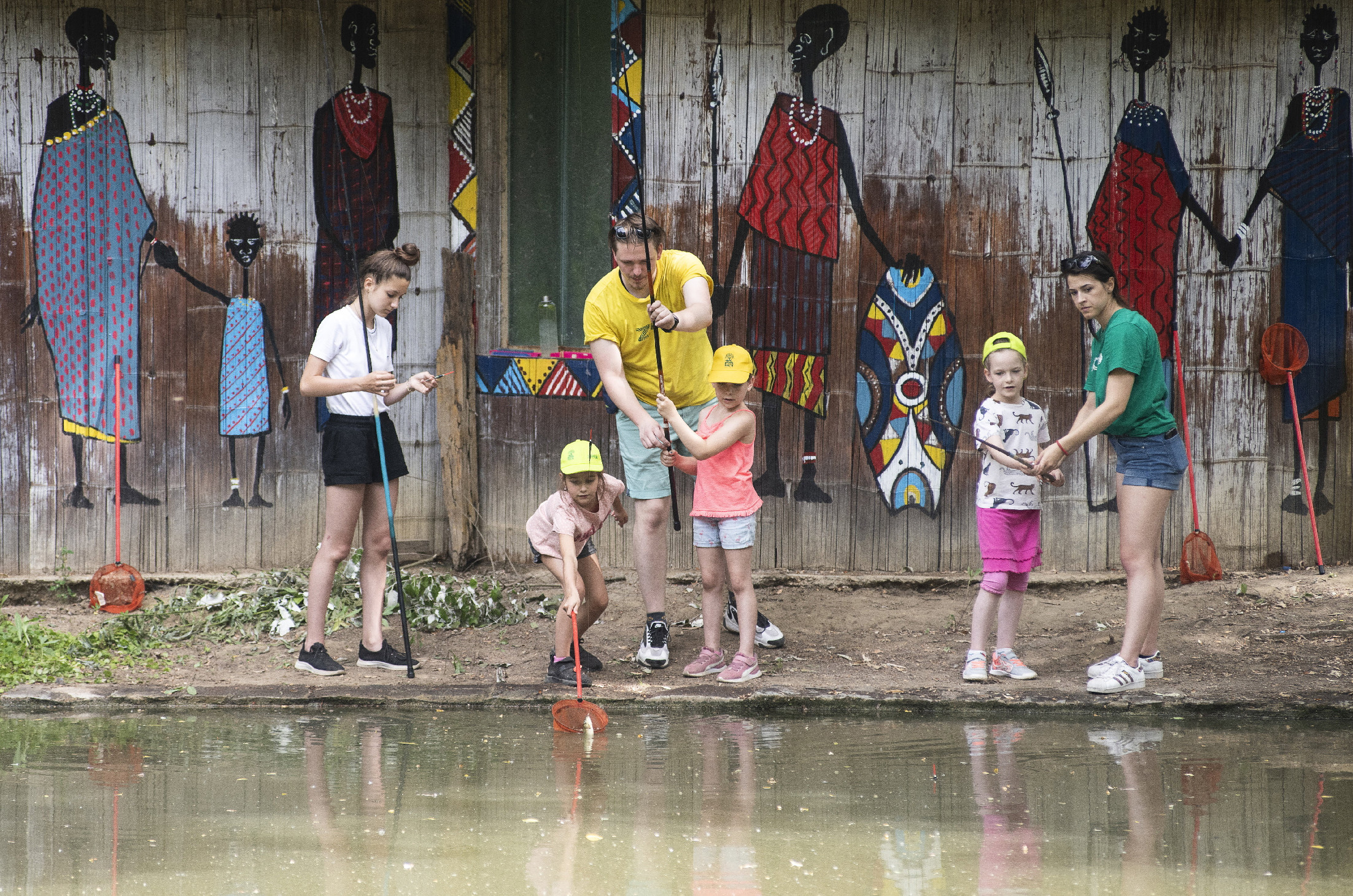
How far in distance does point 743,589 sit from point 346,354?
6.45ft

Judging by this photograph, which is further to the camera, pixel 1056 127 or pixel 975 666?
pixel 1056 127

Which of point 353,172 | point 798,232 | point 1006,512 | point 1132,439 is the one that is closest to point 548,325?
point 353,172

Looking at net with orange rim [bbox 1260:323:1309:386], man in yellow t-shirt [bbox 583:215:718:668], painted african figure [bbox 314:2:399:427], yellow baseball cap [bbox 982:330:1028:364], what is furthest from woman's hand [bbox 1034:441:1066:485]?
painted african figure [bbox 314:2:399:427]

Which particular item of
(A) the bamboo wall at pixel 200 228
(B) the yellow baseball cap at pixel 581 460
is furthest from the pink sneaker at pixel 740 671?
(A) the bamboo wall at pixel 200 228

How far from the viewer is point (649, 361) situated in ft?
17.8

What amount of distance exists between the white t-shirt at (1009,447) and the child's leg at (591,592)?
1647 mm

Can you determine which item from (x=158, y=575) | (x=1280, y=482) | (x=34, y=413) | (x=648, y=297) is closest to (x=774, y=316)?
(x=648, y=297)

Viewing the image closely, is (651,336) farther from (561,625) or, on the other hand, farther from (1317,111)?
(1317,111)

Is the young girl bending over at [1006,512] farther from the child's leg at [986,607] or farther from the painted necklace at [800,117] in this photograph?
the painted necklace at [800,117]

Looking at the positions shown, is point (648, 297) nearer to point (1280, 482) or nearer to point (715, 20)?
point (715, 20)

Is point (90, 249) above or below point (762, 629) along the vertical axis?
above

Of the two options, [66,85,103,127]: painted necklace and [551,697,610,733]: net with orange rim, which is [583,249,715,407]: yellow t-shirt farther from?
[66,85,103,127]: painted necklace

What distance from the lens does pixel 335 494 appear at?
5.25 m

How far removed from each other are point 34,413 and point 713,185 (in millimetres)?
3875
